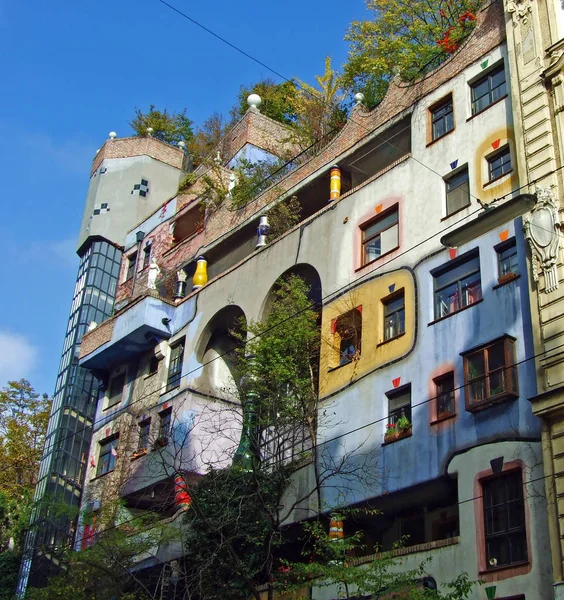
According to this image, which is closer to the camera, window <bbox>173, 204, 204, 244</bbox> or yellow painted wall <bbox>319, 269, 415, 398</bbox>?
yellow painted wall <bbox>319, 269, 415, 398</bbox>

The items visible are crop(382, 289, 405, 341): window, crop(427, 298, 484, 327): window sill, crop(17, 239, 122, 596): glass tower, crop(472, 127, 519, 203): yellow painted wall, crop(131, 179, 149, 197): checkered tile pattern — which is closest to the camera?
crop(427, 298, 484, 327): window sill

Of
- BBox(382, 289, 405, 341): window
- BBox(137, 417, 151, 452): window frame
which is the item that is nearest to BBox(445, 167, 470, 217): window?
BBox(382, 289, 405, 341): window

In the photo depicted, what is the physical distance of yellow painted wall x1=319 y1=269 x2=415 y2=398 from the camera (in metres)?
18.1

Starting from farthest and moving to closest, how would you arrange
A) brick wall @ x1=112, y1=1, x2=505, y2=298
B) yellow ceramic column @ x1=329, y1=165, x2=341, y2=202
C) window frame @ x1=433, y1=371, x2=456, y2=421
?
yellow ceramic column @ x1=329, y1=165, x2=341, y2=202 → brick wall @ x1=112, y1=1, x2=505, y2=298 → window frame @ x1=433, y1=371, x2=456, y2=421

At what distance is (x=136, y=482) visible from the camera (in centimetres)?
2498

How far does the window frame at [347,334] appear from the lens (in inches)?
760

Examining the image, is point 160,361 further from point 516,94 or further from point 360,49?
point 516,94

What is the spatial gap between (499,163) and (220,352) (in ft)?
34.0

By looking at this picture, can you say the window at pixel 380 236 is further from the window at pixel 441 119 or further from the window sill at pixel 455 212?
the window at pixel 441 119

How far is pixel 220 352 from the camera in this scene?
25.6 m

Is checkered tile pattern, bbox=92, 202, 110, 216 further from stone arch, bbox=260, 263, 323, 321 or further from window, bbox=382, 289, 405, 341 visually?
window, bbox=382, 289, 405, 341

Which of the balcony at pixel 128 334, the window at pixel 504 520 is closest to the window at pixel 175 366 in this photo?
the balcony at pixel 128 334

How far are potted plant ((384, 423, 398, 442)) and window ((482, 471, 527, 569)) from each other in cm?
249

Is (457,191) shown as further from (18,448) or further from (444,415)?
(18,448)
